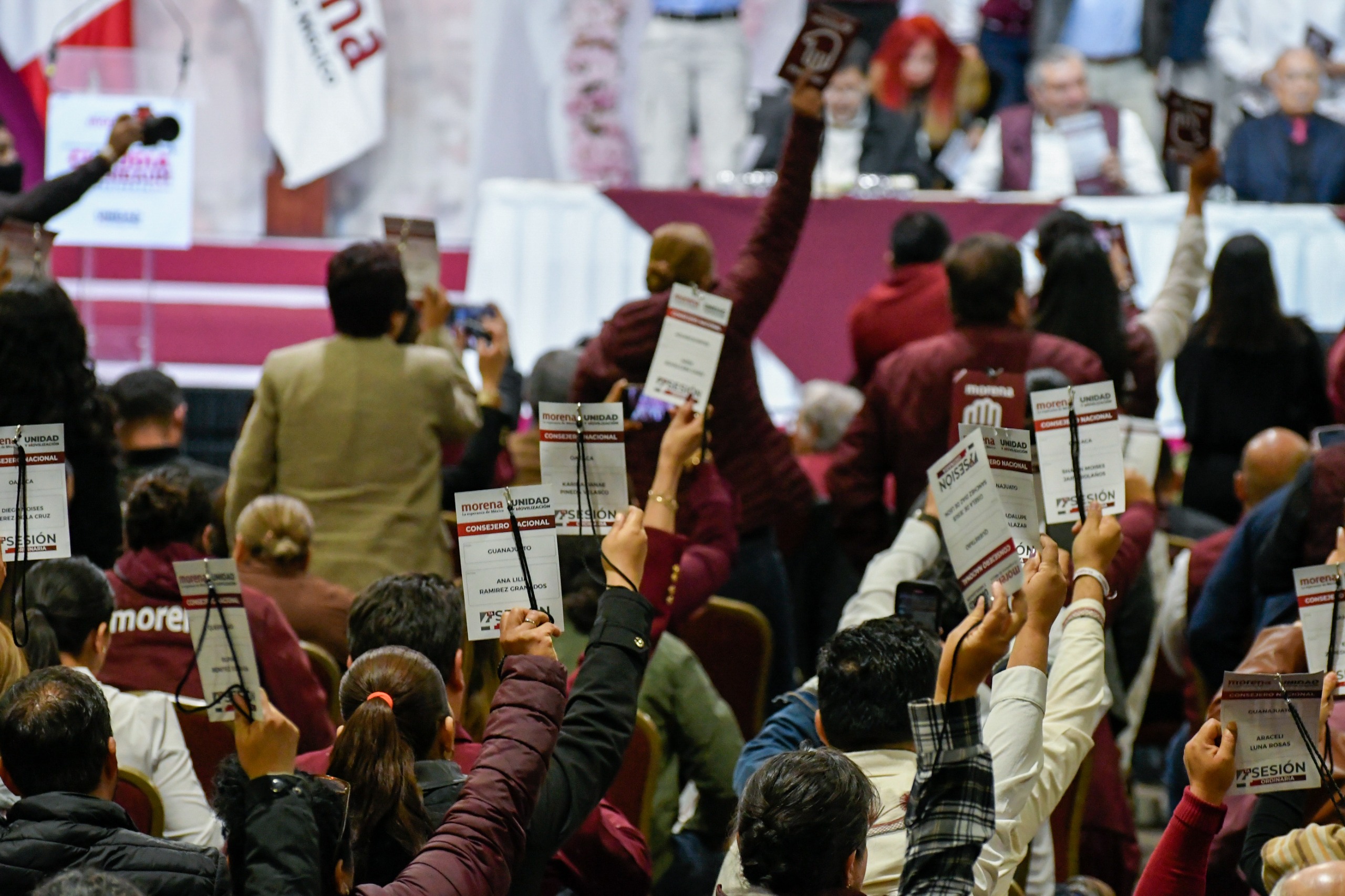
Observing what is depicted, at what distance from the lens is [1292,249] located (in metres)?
6.38

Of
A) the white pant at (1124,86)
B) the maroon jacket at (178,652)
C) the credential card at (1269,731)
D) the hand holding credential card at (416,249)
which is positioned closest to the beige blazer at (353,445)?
the hand holding credential card at (416,249)

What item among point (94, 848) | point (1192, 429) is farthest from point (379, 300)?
point (1192, 429)

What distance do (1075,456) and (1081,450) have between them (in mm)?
12

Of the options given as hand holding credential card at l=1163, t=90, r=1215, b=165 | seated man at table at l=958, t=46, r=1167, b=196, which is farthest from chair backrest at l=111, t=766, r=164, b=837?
seated man at table at l=958, t=46, r=1167, b=196

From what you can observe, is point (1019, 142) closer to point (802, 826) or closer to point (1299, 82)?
point (1299, 82)

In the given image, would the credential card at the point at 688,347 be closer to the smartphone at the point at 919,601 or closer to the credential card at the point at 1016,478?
the smartphone at the point at 919,601

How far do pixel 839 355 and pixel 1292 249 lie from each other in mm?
1683

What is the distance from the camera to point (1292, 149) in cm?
731

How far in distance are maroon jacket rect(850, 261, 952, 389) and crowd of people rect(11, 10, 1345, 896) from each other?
1 centimetres

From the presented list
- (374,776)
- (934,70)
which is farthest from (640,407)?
(934,70)

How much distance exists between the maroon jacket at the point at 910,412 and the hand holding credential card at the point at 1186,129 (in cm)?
83

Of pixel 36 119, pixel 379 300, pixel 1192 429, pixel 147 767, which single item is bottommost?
pixel 147 767

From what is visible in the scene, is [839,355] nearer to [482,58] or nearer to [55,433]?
[482,58]

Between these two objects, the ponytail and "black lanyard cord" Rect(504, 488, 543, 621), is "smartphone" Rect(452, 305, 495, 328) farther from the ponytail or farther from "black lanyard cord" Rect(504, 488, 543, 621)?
the ponytail
